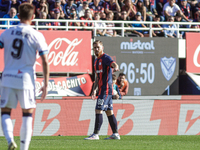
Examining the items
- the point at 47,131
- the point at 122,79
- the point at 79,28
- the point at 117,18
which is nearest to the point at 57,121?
the point at 47,131

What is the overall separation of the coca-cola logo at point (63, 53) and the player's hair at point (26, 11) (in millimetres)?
10323

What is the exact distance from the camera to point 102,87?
9.17 meters

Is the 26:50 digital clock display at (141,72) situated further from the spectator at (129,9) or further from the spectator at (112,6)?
the spectator at (112,6)

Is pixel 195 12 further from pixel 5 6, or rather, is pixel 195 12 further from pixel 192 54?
pixel 5 6

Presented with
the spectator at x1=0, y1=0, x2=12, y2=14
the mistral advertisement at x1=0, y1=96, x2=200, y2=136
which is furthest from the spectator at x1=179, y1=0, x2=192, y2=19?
the mistral advertisement at x1=0, y1=96, x2=200, y2=136

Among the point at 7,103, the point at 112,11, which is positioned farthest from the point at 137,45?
the point at 7,103

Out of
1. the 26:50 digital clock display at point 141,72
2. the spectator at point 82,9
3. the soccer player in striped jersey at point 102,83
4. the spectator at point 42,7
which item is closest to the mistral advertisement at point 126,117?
the soccer player in striped jersey at point 102,83

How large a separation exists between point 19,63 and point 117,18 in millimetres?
12097

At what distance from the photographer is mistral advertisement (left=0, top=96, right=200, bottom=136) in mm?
11461

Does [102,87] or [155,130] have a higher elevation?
[102,87]

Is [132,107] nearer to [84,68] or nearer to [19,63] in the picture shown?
[84,68]

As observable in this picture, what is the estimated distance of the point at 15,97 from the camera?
5516mm

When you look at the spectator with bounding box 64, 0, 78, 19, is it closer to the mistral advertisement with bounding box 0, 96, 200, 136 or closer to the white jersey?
the mistral advertisement with bounding box 0, 96, 200, 136

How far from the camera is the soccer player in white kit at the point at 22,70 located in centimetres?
546
